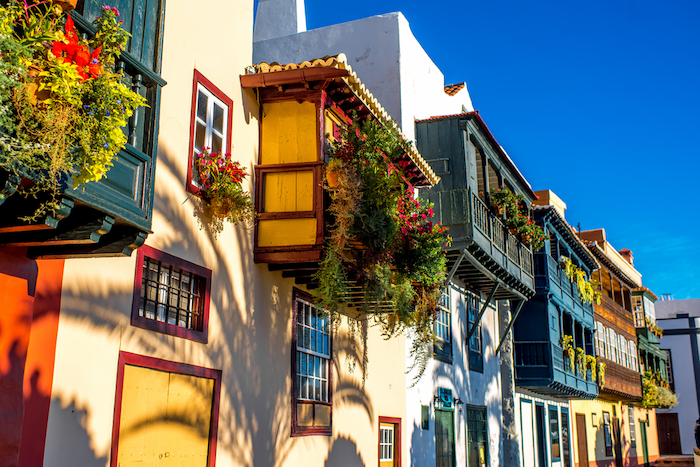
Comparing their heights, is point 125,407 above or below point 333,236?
below

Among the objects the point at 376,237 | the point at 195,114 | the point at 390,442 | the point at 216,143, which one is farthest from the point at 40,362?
the point at 390,442

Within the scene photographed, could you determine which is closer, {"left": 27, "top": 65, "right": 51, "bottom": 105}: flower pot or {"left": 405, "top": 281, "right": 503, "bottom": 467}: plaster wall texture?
{"left": 27, "top": 65, "right": 51, "bottom": 105}: flower pot

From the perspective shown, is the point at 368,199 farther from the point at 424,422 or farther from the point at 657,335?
the point at 657,335

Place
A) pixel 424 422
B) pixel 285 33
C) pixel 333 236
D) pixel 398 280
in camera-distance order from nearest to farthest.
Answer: pixel 333 236 < pixel 398 280 < pixel 424 422 < pixel 285 33

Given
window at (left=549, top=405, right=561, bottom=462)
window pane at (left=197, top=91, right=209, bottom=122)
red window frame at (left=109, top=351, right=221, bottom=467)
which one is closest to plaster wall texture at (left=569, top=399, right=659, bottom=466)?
window at (left=549, top=405, right=561, bottom=462)

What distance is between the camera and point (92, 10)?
6129mm

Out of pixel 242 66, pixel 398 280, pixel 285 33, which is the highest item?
pixel 285 33

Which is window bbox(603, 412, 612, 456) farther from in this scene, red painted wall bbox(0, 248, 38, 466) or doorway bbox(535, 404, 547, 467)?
red painted wall bbox(0, 248, 38, 466)

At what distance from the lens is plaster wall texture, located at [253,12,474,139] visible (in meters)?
16.2

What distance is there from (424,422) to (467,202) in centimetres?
515

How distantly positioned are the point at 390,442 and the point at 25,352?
946 centimetres

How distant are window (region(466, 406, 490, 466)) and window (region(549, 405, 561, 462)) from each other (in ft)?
20.0

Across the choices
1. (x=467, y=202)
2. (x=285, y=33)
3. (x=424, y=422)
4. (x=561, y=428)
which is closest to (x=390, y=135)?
(x=467, y=202)

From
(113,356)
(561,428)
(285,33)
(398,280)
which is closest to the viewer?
(113,356)
